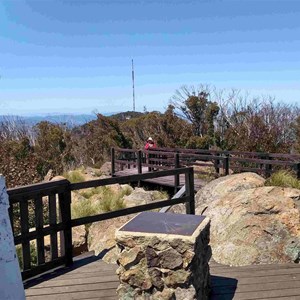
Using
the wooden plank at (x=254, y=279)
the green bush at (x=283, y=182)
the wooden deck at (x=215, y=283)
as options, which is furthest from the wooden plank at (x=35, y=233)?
the green bush at (x=283, y=182)

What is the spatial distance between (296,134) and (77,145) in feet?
37.8

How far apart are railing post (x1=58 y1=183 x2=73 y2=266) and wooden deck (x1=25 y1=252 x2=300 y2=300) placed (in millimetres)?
185

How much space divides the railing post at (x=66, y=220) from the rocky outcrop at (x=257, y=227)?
189 centimetres

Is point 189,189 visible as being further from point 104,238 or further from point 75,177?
point 75,177

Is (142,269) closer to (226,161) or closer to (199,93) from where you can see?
(226,161)

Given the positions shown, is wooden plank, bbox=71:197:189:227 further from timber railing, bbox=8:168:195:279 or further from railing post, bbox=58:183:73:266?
railing post, bbox=58:183:73:266

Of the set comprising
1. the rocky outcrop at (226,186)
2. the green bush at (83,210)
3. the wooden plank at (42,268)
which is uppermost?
the rocky outcrop at (226,186)

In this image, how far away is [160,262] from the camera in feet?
11.5

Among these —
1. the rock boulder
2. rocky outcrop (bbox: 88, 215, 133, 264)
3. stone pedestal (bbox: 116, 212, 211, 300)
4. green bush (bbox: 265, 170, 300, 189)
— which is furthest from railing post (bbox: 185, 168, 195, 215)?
stone pedestal (bbox: 116, 212, 211, 300)

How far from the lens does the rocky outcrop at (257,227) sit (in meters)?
5.03

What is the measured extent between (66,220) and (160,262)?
179 cm

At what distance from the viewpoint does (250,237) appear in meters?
5.19

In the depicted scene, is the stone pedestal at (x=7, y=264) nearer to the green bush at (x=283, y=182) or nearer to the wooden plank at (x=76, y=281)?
the wooden plank at (x=76, y=281)

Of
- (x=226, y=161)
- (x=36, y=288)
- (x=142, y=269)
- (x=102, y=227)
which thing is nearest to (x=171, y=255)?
(x=142, y=269)
